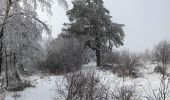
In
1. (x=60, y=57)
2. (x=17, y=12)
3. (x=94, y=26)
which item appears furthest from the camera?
(x=60, y=57)

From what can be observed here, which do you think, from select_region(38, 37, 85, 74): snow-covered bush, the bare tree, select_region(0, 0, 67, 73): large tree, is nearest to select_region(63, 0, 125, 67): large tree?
select_region(38, 37, 85, 74): snow-covered bush

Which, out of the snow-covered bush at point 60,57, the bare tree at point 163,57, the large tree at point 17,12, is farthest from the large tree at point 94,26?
the large tree at point 17,12

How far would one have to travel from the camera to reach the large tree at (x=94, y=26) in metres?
34.4

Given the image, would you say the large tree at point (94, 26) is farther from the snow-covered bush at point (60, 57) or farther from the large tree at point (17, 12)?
the large tree at point (17, 12)

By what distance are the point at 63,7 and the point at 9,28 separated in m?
3.30

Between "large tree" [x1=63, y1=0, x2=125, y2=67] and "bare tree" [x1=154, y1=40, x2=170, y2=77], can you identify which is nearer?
"bare tree" [x1=154, y1=40, x2=170, y2=77]

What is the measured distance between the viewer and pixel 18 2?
695 inches

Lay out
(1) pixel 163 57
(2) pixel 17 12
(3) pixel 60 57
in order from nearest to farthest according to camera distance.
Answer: (2) pixel 17 12
(1) pixel 163 57
(3) pixel 60 57

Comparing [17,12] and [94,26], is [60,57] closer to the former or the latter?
[94,26]

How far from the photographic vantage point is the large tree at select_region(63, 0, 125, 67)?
3441cm

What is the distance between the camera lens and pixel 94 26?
34.9 metres

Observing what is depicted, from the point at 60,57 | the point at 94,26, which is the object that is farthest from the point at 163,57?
Answer: the point at 60,57

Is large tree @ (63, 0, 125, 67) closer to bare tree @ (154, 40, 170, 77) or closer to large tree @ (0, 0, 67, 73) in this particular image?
bare tree @ (154, 40, 170, 77)

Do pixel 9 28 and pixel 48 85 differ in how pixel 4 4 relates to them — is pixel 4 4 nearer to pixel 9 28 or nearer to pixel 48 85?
pixel 9 28
